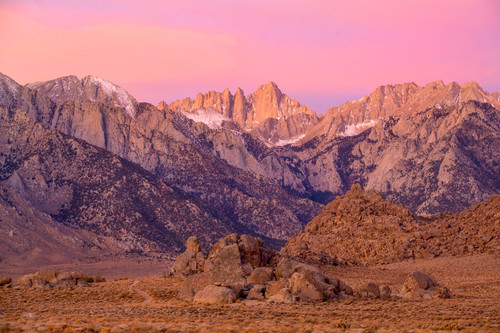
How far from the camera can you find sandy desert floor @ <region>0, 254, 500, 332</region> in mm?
35812

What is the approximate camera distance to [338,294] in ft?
170

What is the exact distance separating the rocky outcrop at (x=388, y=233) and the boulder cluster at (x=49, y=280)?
1172 inches

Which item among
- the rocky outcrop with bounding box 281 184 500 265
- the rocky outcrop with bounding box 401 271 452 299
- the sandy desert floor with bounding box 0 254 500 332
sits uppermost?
the rocky outcrop with bounding box 281 184 500 265

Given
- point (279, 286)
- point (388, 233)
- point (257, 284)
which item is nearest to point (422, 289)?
point (279, 286)

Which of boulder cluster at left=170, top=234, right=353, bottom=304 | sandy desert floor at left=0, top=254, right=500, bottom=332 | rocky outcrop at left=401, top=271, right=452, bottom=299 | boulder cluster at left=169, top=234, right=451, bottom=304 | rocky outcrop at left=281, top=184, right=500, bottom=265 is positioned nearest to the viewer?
sandy desert floor at left=0, top=254, right=500, bottom=332

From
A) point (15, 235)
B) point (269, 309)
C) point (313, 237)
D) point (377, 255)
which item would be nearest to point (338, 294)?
point (269, 309)

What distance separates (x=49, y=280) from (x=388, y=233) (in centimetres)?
5804

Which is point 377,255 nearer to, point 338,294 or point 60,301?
point 338,294

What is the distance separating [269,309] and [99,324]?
12762 mm

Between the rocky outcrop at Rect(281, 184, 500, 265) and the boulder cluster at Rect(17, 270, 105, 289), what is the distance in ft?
97.6

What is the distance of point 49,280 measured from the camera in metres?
63.2

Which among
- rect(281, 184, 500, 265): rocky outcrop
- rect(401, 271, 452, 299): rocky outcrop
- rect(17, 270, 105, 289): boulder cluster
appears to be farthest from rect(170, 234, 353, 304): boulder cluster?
rect(281, 184, 500, 265): rocky outcrop

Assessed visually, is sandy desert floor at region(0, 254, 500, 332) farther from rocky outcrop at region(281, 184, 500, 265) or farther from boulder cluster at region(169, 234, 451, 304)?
rocky outcrop at region(281, 184, 500, 265)

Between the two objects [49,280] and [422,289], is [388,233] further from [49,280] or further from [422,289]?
[49,280]
